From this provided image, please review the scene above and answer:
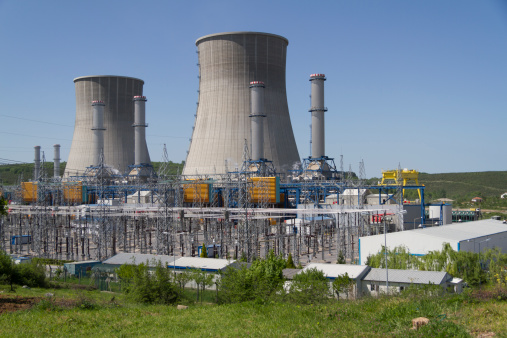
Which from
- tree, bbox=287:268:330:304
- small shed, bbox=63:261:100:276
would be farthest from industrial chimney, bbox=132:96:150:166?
tree, bbox=287:268:330:304

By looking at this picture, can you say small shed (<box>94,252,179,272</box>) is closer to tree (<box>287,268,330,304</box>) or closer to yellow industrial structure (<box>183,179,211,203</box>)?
tree (<box>287,268,330,304</box>)

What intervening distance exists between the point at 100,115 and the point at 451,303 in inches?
1770

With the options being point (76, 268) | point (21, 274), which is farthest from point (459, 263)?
point (76, 268)

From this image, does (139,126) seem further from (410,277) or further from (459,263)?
(410,277)

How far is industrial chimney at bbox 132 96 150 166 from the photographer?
161 feet

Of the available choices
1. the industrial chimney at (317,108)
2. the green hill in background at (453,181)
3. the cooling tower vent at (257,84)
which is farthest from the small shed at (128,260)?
the green hill in background at (453,181)

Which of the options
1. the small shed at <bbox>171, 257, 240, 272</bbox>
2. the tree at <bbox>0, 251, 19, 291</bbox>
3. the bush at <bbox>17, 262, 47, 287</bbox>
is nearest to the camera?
the tree at <bbox>0, 251, 19, 291</bbox>

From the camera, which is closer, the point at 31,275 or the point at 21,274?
the point at 21,274

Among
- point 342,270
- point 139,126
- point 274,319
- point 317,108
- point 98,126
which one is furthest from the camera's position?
point 98,126

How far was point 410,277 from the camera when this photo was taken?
1498 centimetres

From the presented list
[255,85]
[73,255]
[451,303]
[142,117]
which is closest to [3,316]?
[451,303]

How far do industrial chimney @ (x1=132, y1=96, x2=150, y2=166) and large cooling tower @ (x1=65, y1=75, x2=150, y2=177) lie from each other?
2663mm

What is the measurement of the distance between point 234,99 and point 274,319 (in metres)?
32.6

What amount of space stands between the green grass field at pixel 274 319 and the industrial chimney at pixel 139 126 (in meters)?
38.7
